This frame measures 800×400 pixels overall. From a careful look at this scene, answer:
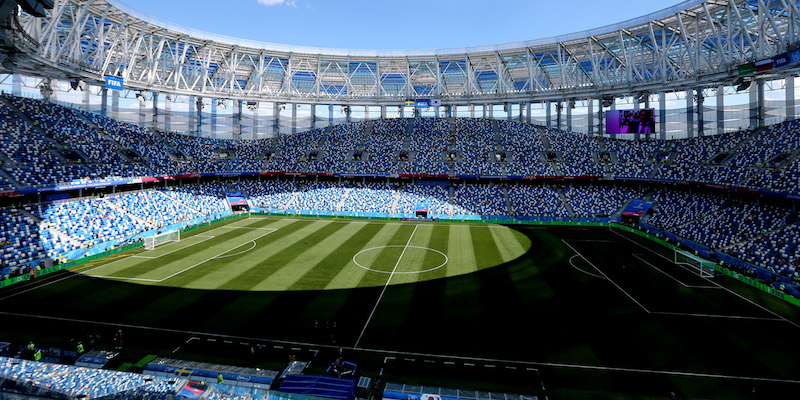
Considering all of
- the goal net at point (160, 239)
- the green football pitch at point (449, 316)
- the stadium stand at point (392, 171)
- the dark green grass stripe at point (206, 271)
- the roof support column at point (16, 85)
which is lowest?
the green football pitch at point (449, 316)

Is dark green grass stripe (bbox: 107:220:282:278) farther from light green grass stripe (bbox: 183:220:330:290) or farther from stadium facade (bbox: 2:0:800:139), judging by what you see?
stadium facade (bbox: 2:0:800:139)

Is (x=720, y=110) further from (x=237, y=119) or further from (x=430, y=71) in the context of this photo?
(x=237, y=119)

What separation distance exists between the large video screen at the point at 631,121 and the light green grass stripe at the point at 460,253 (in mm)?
30280

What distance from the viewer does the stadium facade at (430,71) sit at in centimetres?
4016

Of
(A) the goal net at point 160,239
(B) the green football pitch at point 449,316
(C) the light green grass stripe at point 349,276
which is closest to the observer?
(B) the green football pitch at point 449,316

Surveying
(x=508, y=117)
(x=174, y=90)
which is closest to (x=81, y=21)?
(x=174, y=90)

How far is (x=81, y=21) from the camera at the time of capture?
36906 mm

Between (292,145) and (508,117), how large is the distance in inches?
1769

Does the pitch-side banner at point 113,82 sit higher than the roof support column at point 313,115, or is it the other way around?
the roof support column at point 313,115

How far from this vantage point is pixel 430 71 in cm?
6550

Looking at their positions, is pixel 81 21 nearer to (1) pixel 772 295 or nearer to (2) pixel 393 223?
(2) pixel 393 223

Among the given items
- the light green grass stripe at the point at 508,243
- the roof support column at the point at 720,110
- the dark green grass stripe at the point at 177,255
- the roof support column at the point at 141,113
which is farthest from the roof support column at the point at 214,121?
the roof support column at the point at 720,110

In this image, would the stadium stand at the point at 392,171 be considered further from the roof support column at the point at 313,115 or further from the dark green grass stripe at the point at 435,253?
the dark green grass stripe at the point at 435,253

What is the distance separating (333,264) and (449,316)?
1239cm
